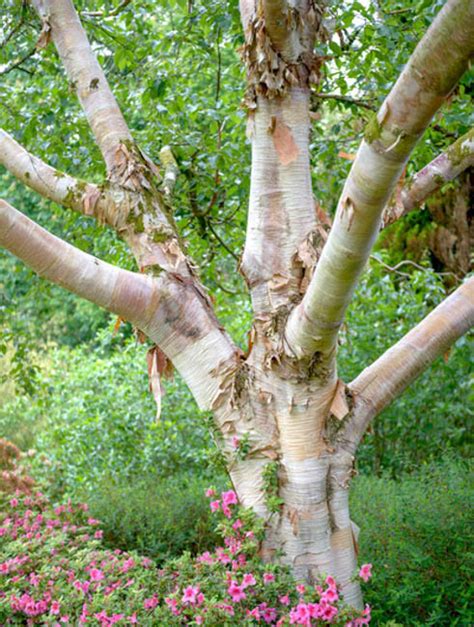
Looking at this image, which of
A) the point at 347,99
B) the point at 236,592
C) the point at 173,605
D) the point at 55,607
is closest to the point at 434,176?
the point at 347,99

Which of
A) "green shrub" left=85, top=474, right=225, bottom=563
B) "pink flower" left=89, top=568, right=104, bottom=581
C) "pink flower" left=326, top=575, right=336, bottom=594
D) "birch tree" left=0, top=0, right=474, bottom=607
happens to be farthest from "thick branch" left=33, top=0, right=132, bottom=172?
"green shrub" left=85, top=474, right=225, bottom=563

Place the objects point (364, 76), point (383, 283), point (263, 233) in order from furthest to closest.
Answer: point (383, 283) → point (364, 76) → point (263, 233)

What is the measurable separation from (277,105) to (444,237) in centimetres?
522

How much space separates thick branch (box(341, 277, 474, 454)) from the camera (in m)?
2.65

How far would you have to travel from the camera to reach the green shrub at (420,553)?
276 centimetres

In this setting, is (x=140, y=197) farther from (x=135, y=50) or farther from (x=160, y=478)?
(x=160, y=478)

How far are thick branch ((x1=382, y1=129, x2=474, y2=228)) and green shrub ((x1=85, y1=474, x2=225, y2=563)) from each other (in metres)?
2.14

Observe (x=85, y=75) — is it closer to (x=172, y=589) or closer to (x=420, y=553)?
(x=172, y=589)

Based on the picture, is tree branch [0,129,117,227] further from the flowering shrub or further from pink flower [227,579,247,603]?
pink flower [227,579,247,603]

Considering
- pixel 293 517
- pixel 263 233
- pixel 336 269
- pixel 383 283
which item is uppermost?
pixel 383 283

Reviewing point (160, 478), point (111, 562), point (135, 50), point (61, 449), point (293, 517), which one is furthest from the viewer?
point (61, 449)

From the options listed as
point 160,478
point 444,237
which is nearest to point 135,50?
point 160,478

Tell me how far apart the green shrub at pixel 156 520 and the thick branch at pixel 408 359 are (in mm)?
1706

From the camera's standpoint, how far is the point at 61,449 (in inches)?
273
